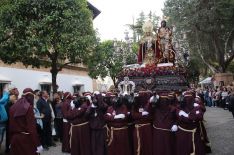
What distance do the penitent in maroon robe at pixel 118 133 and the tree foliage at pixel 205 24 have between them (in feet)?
79.0

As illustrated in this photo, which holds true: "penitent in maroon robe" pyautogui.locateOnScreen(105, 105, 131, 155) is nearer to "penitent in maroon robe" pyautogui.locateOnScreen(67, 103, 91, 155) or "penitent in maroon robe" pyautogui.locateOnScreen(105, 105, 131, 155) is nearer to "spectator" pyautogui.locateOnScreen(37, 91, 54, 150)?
"penitent in maroon robe" pyautogui.locateOnScreen(67, 103, 91, 155)

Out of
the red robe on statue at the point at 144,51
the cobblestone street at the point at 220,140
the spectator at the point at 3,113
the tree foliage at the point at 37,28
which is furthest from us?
the tree foliage at the point at 37,28

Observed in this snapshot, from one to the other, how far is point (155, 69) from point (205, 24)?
1981 centimetres

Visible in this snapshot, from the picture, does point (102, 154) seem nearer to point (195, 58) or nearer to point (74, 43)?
point (74, 43)

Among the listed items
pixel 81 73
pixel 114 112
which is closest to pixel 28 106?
pixel 114 112

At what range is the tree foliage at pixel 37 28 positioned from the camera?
1936 cm

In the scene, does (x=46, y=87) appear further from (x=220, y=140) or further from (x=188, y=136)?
(x=188, y=136)

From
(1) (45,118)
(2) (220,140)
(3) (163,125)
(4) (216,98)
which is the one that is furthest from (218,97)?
(3) (163,125)

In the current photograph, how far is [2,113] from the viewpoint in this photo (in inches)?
470

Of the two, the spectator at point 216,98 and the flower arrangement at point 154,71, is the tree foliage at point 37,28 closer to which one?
the flower arrangement at point 154,71

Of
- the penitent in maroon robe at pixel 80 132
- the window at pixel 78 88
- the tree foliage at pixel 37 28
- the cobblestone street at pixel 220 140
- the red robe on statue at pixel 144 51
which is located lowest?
the cobblestone street at pixel 220 140

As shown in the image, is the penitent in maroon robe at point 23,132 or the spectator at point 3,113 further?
the spectator at point 3,113

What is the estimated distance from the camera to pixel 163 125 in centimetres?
1023

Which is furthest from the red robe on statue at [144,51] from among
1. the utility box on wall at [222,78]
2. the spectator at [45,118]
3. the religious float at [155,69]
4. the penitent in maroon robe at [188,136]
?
the utility box on wall at [222,78]
